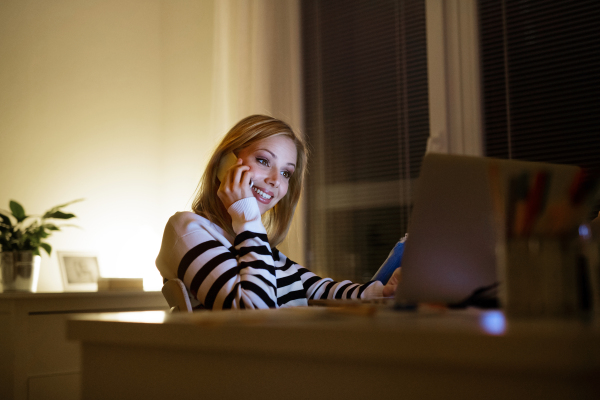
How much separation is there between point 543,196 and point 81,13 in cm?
303

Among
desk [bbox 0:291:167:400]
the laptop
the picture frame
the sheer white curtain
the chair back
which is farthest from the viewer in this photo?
the sheer white curtain

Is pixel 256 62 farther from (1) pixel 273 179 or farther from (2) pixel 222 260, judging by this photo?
(2) pixel 222 260

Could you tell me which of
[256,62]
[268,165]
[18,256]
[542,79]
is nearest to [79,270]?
[18,256]

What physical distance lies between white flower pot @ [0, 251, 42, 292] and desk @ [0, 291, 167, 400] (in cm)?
26

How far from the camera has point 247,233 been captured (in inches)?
54.1

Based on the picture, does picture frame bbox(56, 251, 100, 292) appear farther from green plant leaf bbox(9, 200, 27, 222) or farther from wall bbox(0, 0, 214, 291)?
green plant leaf bbox(9, 200, 27, 222)

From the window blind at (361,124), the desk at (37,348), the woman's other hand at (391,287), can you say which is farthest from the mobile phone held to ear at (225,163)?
the window blind at (361,124)

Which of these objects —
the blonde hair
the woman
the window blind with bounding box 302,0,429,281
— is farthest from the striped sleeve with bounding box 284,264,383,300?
the window blind with bounding box 302,0,429,281

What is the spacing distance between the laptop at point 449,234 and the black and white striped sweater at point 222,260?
507 millimetres

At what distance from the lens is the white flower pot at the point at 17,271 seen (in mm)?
2275

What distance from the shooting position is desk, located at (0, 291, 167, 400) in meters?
1.96

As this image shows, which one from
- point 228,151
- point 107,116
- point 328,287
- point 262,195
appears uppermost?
point 107,116

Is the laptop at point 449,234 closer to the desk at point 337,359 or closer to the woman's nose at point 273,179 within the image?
the desk at point 337,359

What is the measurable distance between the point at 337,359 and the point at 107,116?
290 cm
